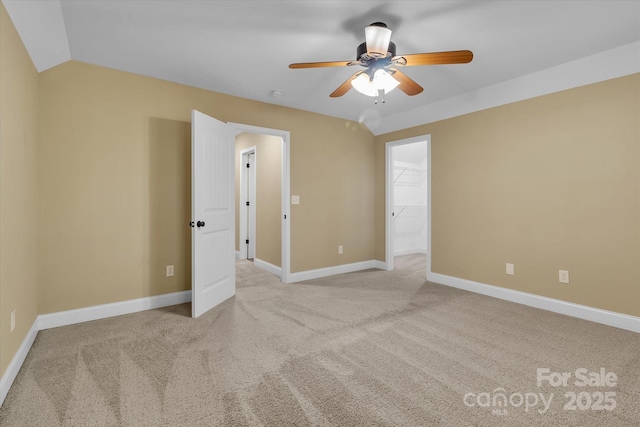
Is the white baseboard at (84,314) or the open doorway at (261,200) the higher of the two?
the open doorway at (261,200)

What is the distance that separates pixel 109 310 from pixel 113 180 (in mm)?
1283

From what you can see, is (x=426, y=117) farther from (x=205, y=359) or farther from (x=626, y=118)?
(x=205, y=359)

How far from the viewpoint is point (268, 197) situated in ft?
16.9

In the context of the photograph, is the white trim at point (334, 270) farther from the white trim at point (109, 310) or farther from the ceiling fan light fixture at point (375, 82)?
the ceiling fan light fixture at point (375, 82)

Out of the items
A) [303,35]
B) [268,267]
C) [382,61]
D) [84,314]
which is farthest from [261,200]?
[382,61]

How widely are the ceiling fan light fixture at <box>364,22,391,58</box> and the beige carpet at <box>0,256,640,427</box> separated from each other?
220 centimetres

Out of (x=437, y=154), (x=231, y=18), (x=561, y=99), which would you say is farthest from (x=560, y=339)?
(x=231, y=18)

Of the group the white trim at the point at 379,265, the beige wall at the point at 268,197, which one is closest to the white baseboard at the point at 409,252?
the white trim at the point at 379,265

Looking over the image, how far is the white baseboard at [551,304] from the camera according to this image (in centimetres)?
270

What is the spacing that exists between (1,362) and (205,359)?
43.8 inches

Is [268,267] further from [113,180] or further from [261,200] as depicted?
[113,180]

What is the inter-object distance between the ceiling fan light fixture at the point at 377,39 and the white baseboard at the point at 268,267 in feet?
10.9

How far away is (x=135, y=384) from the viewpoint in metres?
1.86

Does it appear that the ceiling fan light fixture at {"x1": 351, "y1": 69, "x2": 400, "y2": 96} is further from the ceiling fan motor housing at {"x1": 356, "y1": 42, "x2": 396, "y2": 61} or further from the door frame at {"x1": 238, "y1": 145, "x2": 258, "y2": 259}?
the door frame at {"x1": 238, "y1": 145, "x2": 258, "y2": 259}
